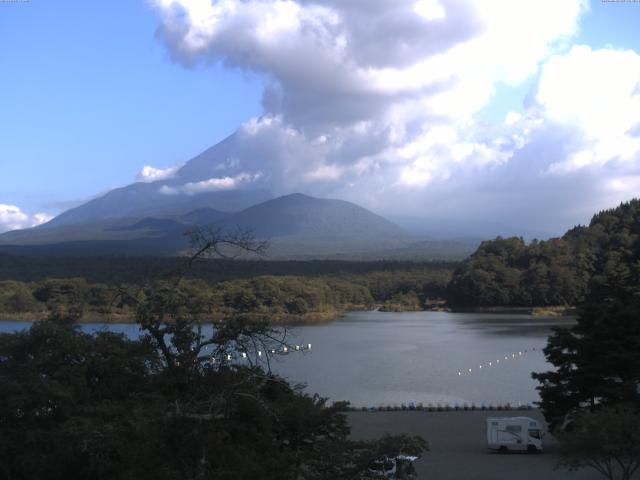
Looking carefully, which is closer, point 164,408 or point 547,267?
point 164,408

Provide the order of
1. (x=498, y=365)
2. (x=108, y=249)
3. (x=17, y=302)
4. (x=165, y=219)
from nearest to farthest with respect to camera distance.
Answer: (x=498, y=365) < (x=17, y=302) < (x=108, y=249) < (x=165, y=219)

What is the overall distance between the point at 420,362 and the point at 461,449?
1431 centimetres

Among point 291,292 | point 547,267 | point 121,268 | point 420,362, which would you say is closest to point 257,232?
point 121,268

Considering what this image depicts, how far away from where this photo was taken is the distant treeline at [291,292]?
3947 centimetres

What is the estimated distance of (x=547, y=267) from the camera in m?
55.8

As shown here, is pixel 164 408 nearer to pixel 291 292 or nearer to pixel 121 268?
pixel 291 292

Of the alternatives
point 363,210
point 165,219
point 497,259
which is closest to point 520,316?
point 497,259

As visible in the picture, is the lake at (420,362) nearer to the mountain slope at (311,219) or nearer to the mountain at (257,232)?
the mountain at (257,232)

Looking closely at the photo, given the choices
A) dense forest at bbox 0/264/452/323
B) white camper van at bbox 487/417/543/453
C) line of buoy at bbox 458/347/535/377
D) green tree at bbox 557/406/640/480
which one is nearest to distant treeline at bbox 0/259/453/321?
dense forest at bbox 0/264/452/323

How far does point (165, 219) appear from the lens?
15112 cm

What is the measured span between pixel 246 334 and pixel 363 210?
19170 centimetres

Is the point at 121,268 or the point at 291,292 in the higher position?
the point at 121,268

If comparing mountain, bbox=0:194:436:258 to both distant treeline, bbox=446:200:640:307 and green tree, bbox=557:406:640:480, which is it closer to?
distant treeline, bbox=446:200:640:307

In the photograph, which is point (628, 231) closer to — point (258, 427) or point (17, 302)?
point (17, 302)
